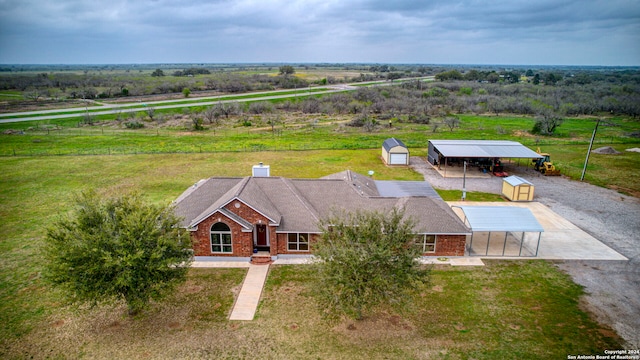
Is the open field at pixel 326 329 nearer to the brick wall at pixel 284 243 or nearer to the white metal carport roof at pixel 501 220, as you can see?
the brick wall at pixel 284 243

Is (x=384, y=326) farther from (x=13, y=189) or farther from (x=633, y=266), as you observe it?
(x=13, y=189)

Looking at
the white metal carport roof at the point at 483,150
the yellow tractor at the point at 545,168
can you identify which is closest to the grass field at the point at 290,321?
the white metal carport roof at the point at 483,150

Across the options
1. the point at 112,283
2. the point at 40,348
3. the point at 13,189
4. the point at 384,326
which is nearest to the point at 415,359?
the point at 384,326

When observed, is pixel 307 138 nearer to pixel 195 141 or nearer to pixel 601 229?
pixel 195 141

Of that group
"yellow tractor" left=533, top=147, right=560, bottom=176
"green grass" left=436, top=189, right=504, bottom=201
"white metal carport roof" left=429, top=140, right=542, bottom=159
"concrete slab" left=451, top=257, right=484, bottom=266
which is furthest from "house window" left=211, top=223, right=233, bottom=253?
"yellow tractor" left=533, top=147, right=560, bottom=176

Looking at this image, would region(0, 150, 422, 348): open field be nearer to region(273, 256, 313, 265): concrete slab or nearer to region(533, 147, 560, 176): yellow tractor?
region(273, 256, 313, 265): concrete slab

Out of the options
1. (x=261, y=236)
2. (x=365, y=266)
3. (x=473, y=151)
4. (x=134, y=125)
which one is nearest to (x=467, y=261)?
(x=365, y=266)
